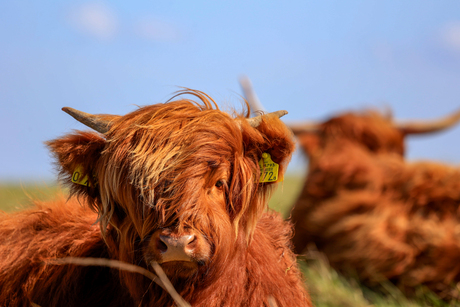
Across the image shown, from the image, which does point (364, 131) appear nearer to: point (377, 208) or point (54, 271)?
point (377, 208)

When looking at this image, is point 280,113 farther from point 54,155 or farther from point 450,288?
point 450,288

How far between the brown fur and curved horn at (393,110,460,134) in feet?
1.21

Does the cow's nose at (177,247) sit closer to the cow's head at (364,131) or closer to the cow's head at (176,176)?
the cow's head at (176,176)

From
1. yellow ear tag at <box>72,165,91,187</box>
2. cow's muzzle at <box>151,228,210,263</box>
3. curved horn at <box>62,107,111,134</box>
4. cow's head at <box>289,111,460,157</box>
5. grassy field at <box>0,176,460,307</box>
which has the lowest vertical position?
grassy field at <box>0,176,460,307</box>

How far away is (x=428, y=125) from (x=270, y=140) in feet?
18.0

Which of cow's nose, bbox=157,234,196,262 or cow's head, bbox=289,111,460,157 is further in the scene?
cow's head, bbox=289,111,460,157

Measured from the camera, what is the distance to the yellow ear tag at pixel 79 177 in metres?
2.39

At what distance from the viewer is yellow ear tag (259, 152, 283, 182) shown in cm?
240

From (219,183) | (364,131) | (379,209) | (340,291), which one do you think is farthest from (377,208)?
(219,183)

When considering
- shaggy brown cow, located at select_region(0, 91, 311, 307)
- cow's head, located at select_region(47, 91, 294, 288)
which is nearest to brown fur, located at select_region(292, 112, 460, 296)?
shaggy brown cow, located at select_region(0, 91, 311, 307)

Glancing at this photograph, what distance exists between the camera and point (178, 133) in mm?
2191

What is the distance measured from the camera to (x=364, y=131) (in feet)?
20.7

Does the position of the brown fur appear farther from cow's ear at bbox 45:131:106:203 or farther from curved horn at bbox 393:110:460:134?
cow's ear at bbox 45:131:106:203

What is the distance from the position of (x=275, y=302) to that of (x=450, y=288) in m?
2.59
